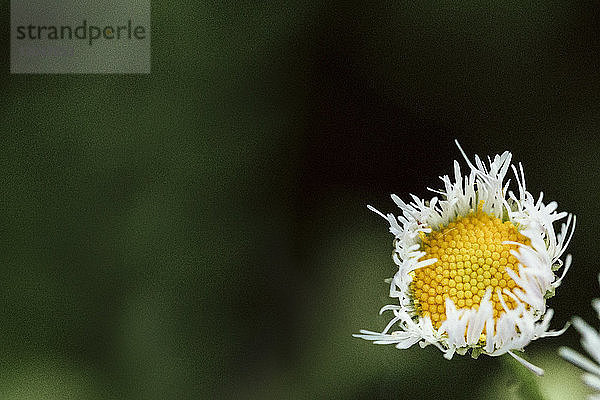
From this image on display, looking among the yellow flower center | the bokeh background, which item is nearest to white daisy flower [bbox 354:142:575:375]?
the yellow flower center

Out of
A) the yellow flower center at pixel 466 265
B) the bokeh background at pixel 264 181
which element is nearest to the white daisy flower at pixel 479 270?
the yellow flower center at pixel 466 265

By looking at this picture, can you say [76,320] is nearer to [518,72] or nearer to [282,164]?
[282,164]

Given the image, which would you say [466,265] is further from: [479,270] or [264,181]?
[264,181]

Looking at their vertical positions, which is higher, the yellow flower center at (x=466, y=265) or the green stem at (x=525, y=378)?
the yellow flower center at (x=466, y=265)

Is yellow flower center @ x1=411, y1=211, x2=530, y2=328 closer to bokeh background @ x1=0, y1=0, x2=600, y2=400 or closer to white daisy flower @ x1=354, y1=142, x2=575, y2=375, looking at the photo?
white daisy flower @ x1=354, y1=142, x2=575, y2=375

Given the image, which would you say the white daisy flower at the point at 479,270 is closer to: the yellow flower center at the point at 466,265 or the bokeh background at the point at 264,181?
the yellow flower center at the point at 466,265

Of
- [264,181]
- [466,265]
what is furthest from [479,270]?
[264,181]
